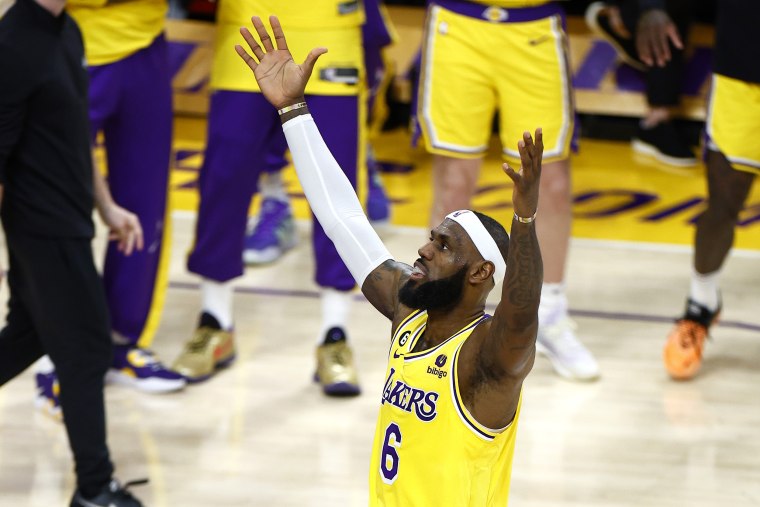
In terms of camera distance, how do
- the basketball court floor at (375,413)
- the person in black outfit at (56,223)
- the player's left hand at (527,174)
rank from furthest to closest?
the basketball court floor at (375,413) → the person in black outfit at (56,223) → the player's left hand at (527,174)

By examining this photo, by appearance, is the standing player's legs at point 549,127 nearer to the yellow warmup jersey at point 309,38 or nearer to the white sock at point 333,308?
the yellow warmup jersey at point 309,38

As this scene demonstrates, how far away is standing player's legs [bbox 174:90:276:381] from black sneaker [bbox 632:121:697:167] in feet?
10.2

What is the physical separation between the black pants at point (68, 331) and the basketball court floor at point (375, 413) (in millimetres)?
301

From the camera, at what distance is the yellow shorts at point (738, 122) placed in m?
4.31

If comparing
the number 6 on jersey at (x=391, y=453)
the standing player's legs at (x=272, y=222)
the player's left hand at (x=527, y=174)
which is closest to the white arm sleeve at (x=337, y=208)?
the number 6 on jersey at (x=391, y=453)

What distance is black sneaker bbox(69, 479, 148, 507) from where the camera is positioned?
3.58 metres

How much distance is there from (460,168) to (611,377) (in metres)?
0.93

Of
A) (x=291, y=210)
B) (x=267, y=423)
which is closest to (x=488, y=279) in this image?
(x=267, y=423)

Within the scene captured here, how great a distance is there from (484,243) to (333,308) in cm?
212

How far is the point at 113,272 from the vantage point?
4.38 m

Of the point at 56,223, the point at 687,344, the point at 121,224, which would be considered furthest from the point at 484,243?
the point at 687,344

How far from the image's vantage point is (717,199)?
447 cm

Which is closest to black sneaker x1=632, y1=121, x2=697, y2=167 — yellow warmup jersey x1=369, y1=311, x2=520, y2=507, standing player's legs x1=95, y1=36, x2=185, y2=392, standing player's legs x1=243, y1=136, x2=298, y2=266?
standing player's legs x1=243, y1=136, x2=298, y2=266

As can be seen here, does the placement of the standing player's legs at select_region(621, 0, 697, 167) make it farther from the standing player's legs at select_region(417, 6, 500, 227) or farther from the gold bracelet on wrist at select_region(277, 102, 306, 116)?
the gold bracelet on wrist at select_region(277, 102, 306, 116)
